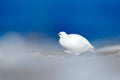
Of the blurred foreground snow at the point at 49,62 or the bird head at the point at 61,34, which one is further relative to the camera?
the bird head at the point at 61,34

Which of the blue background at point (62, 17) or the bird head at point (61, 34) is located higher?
the blue background at point (62, 17)

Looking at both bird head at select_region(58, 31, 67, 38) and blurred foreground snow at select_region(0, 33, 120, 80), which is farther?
bird head at select_region(58, 31, 67, 38)

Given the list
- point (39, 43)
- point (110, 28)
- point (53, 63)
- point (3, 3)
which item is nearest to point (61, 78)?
point (53, 63)

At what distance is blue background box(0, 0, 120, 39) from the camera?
10.9ft

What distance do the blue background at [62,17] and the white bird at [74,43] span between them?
0.06m

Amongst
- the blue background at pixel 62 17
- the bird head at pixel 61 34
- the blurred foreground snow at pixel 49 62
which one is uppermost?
the blue background at pixel 62 17

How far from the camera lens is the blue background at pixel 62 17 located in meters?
3.32

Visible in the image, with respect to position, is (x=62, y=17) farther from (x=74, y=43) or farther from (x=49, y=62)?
(x=49, y=62)

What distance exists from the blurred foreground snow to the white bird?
0.21ft

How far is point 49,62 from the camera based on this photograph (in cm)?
328

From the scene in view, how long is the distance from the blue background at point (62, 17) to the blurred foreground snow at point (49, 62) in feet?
0.44

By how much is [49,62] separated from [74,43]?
12.5 inches

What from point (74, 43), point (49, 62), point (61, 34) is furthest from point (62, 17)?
point (49, 62)

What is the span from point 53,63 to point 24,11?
2.01 ft
